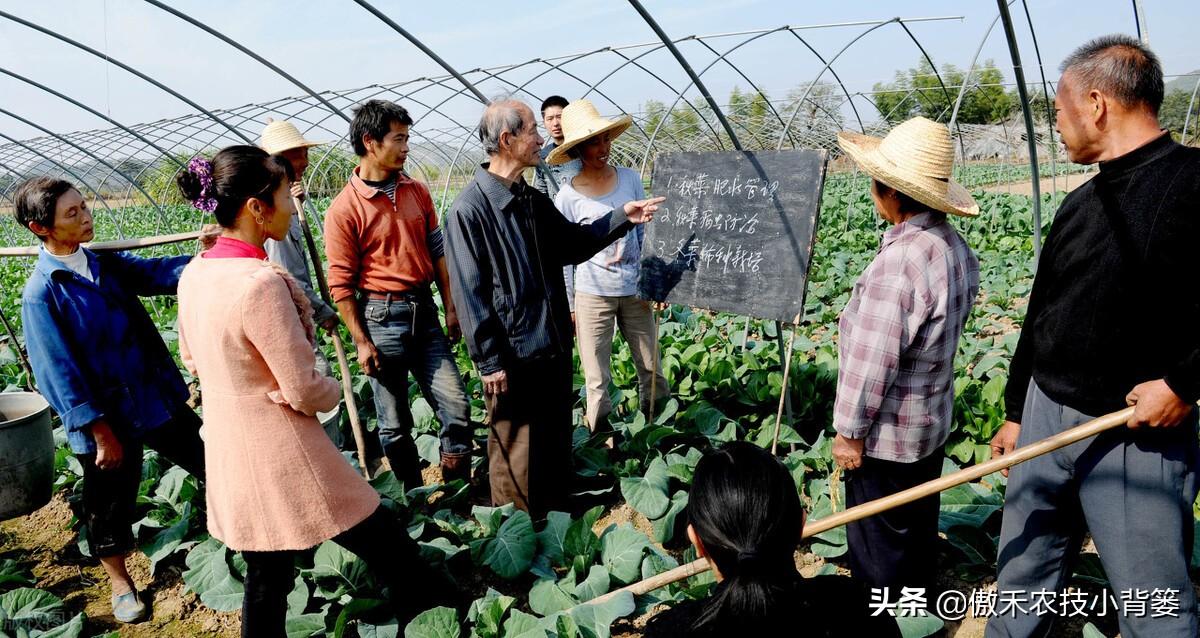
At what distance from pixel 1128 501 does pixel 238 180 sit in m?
2.52

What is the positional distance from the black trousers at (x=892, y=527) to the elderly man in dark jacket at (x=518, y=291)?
4.31ft

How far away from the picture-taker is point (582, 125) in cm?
342

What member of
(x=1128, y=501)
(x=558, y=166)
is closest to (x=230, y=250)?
(x=1128, y=501)

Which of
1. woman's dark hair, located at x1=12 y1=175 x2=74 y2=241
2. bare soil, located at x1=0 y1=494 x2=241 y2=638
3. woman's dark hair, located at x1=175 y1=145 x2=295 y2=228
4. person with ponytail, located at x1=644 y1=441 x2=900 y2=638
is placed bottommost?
bare soil, located at x1=0 y1=494 x2=241 y2=638

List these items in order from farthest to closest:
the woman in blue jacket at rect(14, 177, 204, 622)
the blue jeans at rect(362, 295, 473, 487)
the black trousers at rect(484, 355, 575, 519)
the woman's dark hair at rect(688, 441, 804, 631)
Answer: the blue jeans at rect(362, 295, 473, 487)
the black trousers at rect(484, 355, 575, 519)
the woman in blue jacket at rect(14, 177, 204, 622)
the woman's dark hair at rect(688, 441, 804, 631)

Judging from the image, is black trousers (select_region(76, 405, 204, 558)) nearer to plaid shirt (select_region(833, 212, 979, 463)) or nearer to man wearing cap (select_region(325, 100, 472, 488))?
man wearing cap (select_region(325, 100, 472, 488))

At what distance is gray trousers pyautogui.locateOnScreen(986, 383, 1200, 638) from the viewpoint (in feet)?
6.08

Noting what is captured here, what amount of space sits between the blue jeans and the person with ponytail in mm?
2279

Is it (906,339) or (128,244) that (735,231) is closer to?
(906,339)

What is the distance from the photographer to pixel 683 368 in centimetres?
479

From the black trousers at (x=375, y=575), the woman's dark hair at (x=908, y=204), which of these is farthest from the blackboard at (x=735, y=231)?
the black trousers at (x=375, y=575)

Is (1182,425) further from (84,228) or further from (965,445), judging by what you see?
(84,228)

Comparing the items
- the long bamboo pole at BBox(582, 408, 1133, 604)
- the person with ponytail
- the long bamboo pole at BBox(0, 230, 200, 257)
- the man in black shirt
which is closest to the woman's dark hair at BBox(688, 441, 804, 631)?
the person with ponytail

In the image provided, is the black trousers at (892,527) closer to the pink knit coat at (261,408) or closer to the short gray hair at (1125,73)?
the short gray hair at (1125,73)
